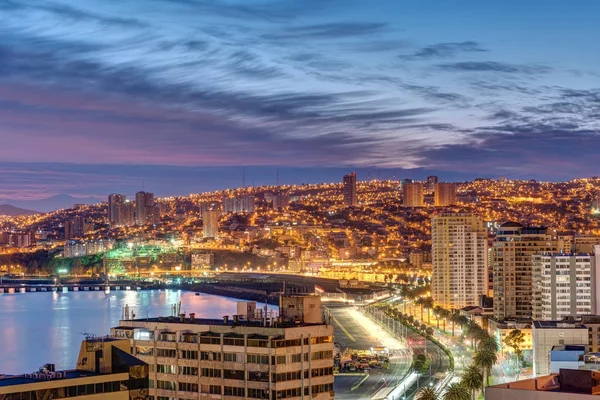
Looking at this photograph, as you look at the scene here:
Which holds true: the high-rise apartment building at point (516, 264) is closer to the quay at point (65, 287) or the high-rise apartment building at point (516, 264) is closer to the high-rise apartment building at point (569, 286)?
the high-rise apartment building at point (569, 286)

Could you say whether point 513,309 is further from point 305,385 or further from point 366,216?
point 366,216

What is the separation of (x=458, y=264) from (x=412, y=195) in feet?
258

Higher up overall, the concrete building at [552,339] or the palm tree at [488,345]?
the concrete building at [552,339]

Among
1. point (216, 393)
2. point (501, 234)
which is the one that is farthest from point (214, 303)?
point (216, 393)

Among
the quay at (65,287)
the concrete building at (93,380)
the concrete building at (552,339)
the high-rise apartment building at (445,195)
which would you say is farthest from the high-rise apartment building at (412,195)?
the concrete building at (93,380)

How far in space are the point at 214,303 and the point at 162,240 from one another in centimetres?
6045

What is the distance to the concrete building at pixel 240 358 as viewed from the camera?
19.0 m

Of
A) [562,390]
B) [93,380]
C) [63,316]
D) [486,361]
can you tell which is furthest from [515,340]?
[63,316]

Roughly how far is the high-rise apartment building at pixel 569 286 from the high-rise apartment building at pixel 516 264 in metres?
6.05

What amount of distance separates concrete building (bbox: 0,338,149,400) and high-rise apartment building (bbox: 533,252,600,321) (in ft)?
91.9

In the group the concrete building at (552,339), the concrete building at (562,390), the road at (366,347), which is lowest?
the road at (366,347)

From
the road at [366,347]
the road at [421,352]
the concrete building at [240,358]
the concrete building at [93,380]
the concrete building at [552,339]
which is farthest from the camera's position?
the road at [421,352]

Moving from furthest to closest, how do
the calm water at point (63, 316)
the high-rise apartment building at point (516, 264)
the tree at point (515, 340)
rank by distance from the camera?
the high-rise apartment building at point (516, 264) → the calm water at point (63, 316) → the tree at point (515, 340)

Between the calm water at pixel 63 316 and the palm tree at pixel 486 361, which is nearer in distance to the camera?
the palm tree at pixel 486 361
